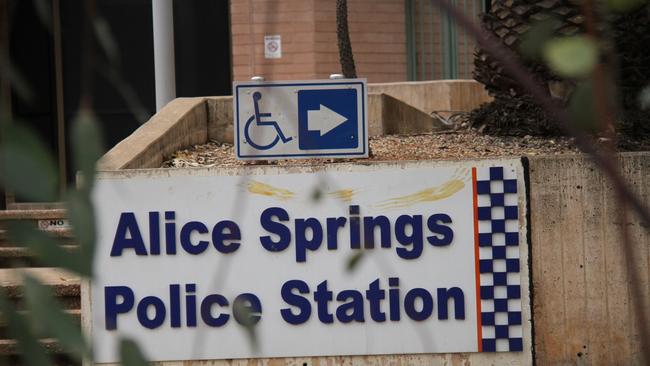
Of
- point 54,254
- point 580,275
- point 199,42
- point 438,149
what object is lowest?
point 580,275

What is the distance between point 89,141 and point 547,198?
241 inches

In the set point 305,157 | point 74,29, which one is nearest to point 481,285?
point 305,157

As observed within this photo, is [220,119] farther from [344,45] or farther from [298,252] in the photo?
[298,252]

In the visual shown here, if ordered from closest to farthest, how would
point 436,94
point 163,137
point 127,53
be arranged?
point 163,137 → point 436,94 → point 127,53

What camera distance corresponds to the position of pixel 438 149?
28.7 feet

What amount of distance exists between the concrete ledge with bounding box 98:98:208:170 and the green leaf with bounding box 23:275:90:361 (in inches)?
240

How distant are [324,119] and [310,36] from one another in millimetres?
6312

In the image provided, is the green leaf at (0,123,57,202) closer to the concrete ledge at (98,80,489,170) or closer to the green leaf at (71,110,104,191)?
the green leaf at (71,110,104,191)

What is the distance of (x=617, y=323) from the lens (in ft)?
23.9

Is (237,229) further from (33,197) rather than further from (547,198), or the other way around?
(33,197)

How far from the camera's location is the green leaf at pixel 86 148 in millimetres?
1316

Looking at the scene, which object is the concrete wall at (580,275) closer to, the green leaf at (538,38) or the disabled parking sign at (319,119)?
the disabled parking sign at (319,119)

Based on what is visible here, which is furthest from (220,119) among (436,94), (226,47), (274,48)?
(226,47)

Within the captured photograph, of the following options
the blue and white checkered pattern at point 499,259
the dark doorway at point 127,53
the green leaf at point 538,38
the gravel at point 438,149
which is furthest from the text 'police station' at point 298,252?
the dark doorway at point 127,53
